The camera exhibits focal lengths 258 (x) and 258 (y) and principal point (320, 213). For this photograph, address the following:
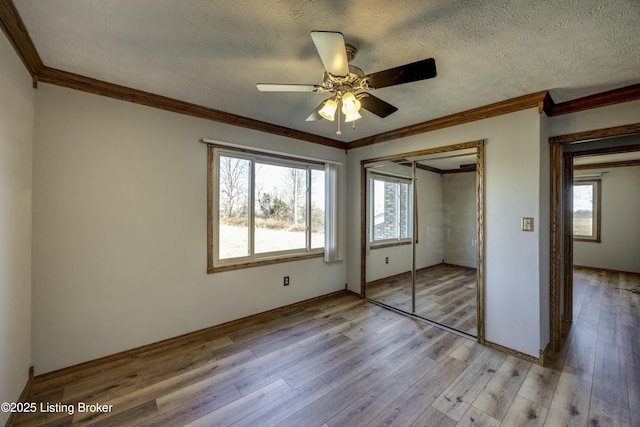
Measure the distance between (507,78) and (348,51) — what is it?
1409 millimetres

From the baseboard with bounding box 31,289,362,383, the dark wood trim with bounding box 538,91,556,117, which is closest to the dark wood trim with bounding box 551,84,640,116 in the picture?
the dark wood trim with bounding box 538,91,556,117

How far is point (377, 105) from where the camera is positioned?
6.39 feet

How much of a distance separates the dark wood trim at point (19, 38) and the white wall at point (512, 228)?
3602mm

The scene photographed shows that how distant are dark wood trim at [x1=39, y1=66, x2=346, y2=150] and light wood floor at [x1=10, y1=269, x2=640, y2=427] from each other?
2386 mm

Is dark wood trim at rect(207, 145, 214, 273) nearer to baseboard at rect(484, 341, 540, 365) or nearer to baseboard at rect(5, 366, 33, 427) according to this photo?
baseboard at rect(5, 366, 33, 427)

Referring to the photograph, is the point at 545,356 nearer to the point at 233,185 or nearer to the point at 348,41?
the point at 348,41

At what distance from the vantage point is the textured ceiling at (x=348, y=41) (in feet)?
4.55

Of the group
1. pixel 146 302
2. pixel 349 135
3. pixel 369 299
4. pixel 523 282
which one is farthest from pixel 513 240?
pixel 146 302

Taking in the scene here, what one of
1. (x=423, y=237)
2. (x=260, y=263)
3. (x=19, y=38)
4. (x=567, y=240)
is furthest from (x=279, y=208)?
(x=567, y=240)

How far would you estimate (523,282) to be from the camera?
2.46 m

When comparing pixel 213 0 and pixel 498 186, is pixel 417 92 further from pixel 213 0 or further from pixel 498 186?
pixel 213 0

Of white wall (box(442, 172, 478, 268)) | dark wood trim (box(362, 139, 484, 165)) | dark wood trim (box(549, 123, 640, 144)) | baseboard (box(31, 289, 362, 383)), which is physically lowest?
baseboard (box(31, 289, 362, 383))

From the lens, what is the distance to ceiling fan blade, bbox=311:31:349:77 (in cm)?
126

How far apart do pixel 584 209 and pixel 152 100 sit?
28.1 ft
